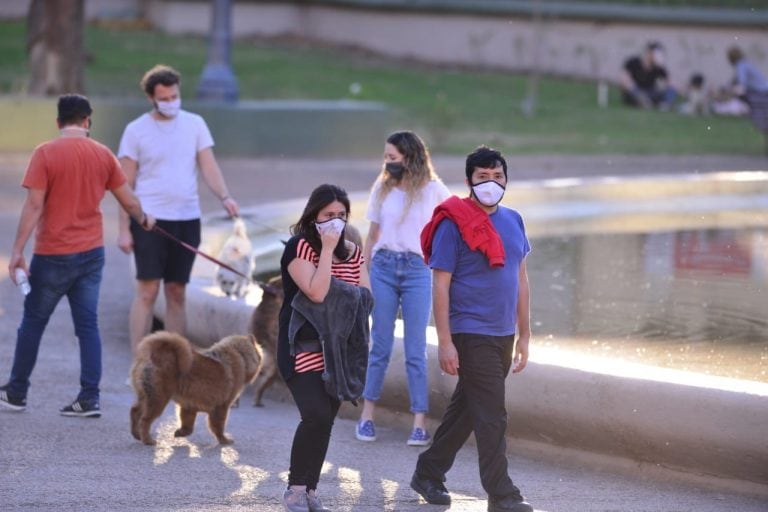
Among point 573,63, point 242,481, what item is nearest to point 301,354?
point 242,481

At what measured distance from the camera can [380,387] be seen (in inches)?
316

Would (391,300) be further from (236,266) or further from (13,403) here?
(13,403)

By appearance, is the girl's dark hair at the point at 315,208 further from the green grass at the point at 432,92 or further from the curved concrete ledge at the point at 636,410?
the green grass at the point at 432,92

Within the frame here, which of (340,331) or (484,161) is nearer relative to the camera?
(340,331)

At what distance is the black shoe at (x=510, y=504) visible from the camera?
6434 millimetres

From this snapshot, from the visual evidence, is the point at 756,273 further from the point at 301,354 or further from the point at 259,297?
the point at 301,354

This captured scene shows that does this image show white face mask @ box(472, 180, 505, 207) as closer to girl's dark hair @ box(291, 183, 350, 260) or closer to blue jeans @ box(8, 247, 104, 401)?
girl's dark hair @ box(291, 183, 350, 260)

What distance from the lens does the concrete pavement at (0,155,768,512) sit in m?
6.73

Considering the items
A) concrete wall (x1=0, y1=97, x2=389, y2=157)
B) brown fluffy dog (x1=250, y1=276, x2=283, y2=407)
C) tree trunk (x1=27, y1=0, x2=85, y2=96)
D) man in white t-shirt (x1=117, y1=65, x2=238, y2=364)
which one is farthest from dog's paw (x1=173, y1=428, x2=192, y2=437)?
tree trunk (x1=27, y1=0, x2=85, y2=96)

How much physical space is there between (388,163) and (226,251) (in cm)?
218

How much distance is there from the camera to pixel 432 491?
266 inches

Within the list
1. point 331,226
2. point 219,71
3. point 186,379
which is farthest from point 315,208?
point 219,71

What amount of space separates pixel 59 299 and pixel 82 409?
2.13ft

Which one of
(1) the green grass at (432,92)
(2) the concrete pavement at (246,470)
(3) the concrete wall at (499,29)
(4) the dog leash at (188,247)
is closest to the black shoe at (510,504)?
(2) the concrete pavement at (246,470)
